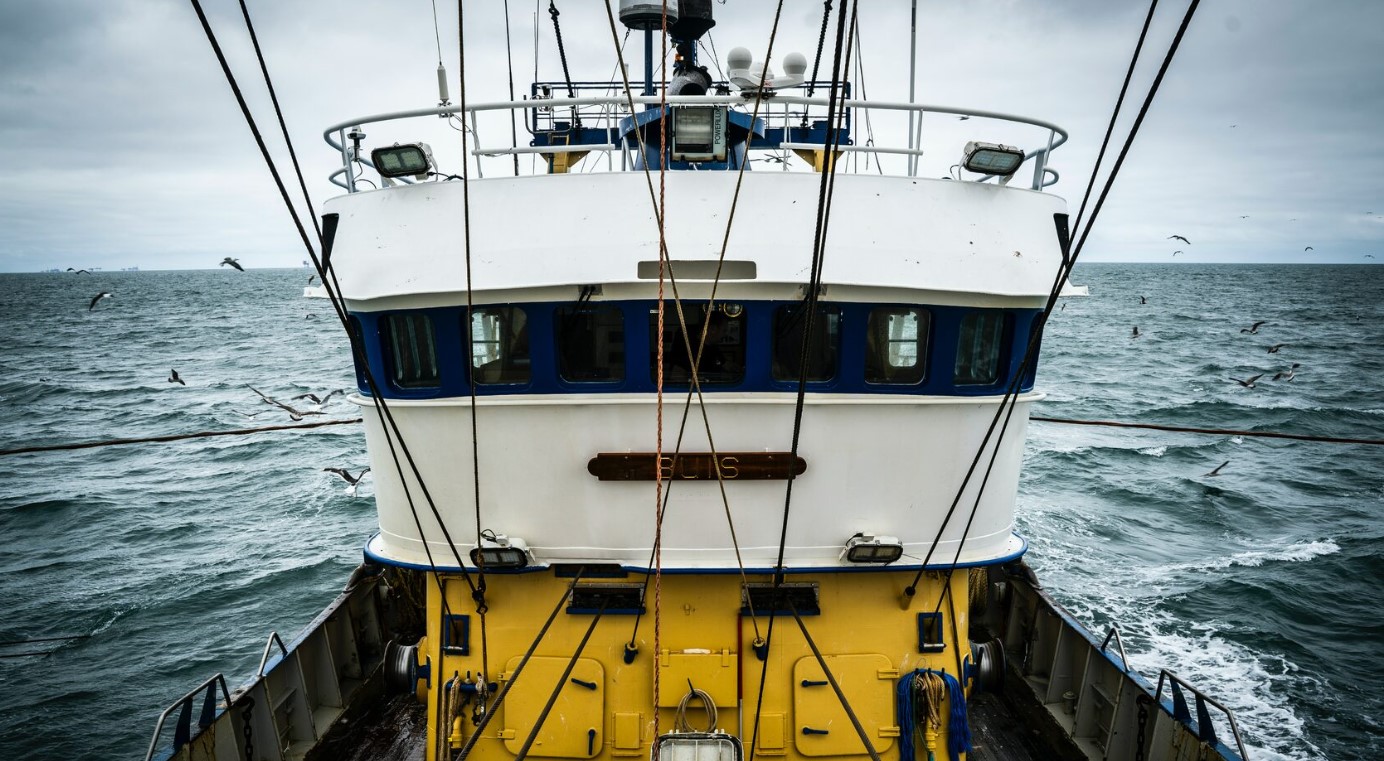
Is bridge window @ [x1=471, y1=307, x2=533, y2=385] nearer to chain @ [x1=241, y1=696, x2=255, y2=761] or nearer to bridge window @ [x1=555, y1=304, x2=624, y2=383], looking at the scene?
bridge window @ [x1=555, y1=304, x2=624, y2=383]

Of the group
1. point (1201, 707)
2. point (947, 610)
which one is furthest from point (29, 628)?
point (1201, 707)

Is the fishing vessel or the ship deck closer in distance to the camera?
the fishing vessel

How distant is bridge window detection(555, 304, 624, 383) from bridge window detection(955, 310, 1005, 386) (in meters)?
2.60

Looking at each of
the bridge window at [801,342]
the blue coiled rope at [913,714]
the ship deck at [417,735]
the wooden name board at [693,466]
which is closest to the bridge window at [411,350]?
the wooden name board at [693,466]

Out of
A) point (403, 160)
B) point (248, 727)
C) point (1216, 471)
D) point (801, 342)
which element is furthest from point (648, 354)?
point (1216, 471)

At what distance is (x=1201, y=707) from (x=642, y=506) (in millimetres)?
4874

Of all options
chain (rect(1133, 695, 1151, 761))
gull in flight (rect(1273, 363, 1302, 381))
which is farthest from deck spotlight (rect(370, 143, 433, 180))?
gull in flight (rect(1273, 363, 1302, 381))

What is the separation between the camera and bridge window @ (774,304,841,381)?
585 cm

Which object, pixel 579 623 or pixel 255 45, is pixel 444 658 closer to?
pixel 579 623

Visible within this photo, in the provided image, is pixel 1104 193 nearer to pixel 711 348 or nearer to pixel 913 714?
pixel 711 348

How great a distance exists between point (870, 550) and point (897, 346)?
61.9 inches

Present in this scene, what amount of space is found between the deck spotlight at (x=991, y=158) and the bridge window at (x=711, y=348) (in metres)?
2.09

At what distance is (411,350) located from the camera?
20.1 ft

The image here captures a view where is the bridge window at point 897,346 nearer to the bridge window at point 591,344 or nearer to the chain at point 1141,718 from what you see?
the bridge window at point 591,344
